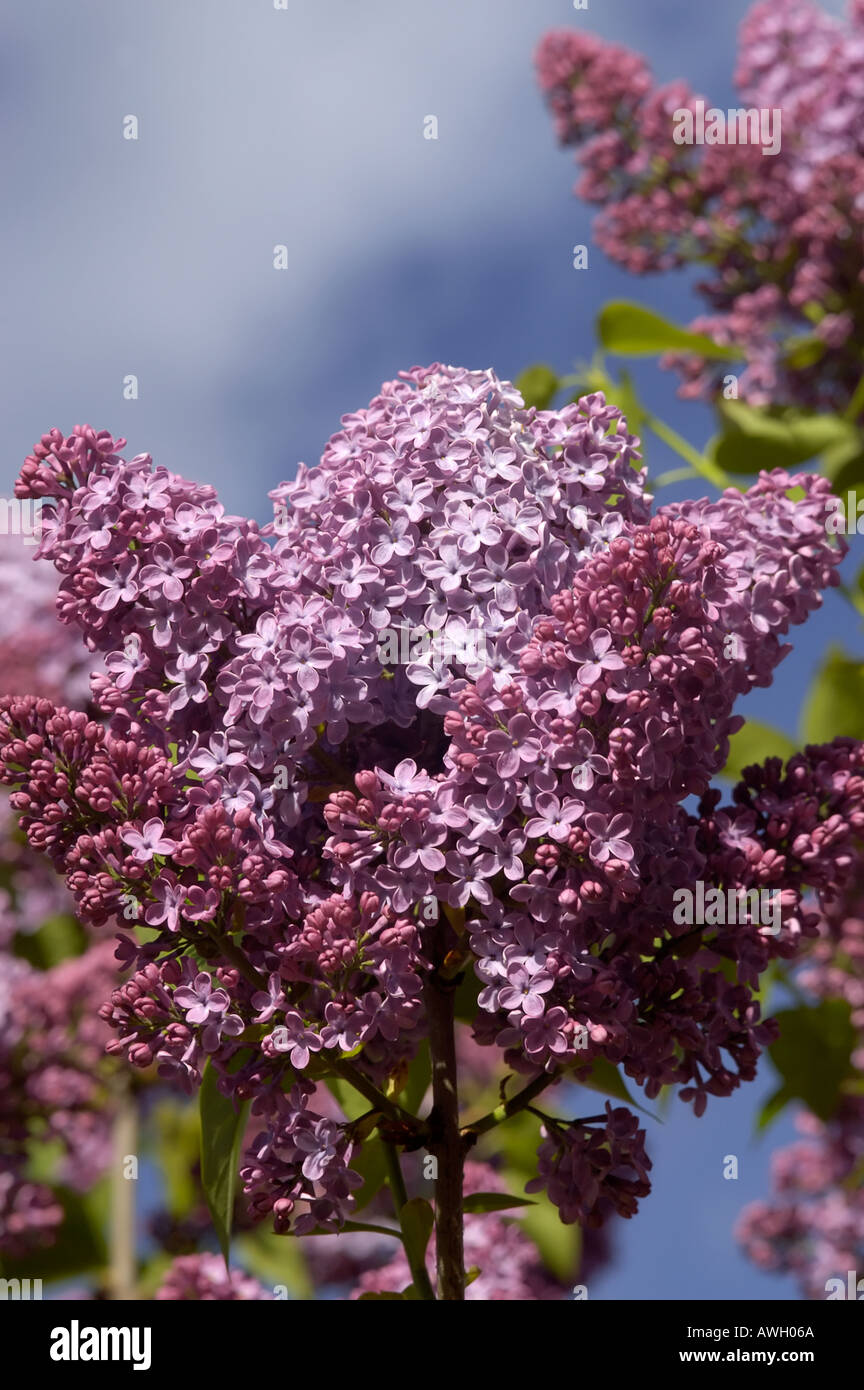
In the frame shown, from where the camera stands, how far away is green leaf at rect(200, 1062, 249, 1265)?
146cm

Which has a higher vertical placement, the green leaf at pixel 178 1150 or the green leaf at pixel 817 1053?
the green leaf at pixel 817 1053

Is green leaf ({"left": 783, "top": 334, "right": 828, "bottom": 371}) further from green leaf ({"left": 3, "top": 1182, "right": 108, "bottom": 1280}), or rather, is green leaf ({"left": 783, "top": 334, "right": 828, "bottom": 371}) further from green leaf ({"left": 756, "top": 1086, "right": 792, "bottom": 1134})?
green leaf ({"left": 3, "top": 1182, "right": 108, "bottom": 1280})

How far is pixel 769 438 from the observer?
2.79 metres

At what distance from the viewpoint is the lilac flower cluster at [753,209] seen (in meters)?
2.98

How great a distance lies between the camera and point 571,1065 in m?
1.27

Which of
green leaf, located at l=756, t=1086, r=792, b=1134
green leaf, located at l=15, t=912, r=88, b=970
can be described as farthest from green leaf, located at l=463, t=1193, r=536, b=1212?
green leaf, located at l=15, t=912, r=88, b=970

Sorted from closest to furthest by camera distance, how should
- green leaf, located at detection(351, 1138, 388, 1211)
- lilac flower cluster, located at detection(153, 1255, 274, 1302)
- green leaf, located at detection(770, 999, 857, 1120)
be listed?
green leaf, located at detection(351, 1138, 388, 1211) → lilac flower cluster, located at detection(153, 1255, 274, 1302) → green leaf, located at detection(770, 999, 857, 1120)

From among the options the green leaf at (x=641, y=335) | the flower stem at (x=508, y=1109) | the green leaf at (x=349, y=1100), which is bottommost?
the flower stem at (x=508, y=1109)

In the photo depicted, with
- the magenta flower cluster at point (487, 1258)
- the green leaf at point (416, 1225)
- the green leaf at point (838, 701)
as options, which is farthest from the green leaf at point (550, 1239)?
the green leaf at point (416, 1225)

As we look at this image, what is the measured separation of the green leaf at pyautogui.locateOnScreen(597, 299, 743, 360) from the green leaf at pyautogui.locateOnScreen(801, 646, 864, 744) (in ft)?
2.14

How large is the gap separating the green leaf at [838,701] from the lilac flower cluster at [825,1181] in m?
0.50

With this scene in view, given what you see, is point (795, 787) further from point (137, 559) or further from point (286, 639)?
point (137, 559)

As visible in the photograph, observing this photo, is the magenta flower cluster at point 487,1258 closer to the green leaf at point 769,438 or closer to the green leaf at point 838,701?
the green leaf at point 838,701
